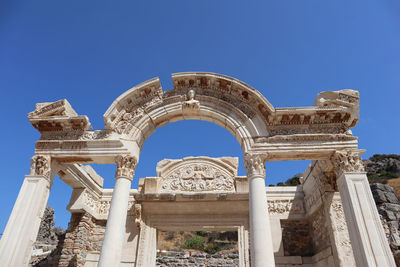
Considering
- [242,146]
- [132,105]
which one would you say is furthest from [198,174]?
[132,105]

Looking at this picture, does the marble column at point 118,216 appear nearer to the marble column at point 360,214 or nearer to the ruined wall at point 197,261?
the marble column at point 360,214

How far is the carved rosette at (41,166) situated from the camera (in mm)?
7398

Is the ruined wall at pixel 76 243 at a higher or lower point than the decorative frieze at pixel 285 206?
lower

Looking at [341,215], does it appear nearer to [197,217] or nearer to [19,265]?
[197,217]

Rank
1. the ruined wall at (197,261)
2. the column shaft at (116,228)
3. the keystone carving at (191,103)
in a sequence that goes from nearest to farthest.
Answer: the column shaft at (116,228) < the keystone carving at (191,103) < the ruined wall at (197,261)

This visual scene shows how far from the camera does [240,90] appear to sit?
809cm

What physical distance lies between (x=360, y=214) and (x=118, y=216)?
5951 millimetres

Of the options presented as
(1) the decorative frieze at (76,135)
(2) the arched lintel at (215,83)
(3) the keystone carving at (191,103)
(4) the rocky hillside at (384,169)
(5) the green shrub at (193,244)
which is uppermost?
(4) the rocky hillside at (384,169)

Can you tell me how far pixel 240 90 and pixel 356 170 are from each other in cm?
389

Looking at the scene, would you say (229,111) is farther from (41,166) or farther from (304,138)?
(41,166)

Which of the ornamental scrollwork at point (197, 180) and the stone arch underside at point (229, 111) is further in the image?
the ornamental scrollwork at point (197, 180)

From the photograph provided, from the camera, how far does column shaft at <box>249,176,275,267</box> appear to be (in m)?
5.86

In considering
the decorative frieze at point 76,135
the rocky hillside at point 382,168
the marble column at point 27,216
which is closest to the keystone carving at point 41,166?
the marble column at point 27,216

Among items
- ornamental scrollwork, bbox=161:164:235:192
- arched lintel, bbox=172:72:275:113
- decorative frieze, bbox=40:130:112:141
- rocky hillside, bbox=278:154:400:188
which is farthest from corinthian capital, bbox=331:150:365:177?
rocky hillside, bbox=278:154:400:188
